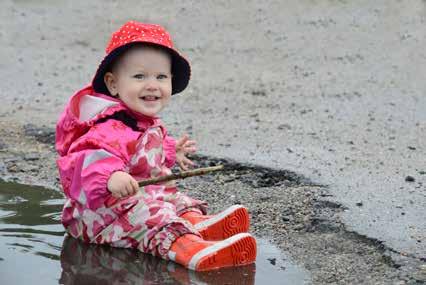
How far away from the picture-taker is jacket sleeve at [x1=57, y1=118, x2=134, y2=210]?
406 centimetres

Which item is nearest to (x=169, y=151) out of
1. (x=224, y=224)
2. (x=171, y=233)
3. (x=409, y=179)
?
(x=224, y=224)

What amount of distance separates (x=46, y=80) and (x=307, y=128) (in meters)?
2.87

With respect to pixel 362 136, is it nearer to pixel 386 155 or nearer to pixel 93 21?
pixel 386 155

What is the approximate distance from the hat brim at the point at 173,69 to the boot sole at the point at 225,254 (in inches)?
38.5

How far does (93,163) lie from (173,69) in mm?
748

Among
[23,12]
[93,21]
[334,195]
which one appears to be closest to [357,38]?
[93,21]

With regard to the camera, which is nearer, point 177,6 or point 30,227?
point 30,227

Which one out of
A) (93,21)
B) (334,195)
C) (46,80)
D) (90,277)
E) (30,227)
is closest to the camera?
(90,277)

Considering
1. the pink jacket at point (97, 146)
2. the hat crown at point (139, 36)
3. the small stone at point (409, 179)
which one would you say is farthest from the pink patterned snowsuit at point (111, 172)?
the small stone at point (409, 179)

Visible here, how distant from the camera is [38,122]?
706cm

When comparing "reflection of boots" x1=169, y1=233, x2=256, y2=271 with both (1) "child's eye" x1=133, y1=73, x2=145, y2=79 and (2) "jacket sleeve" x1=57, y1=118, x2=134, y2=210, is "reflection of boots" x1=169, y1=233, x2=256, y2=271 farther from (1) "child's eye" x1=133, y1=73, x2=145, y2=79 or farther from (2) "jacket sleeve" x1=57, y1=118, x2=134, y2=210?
(1) "child's eye" x1=133, y1=73, x2=145, y2=79

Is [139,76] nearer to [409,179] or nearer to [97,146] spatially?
[97,146]

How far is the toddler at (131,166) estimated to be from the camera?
160 inches

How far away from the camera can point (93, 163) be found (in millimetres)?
4086
